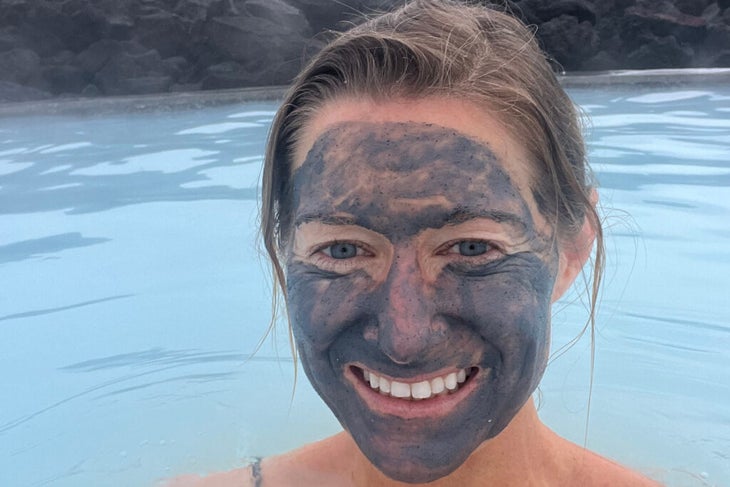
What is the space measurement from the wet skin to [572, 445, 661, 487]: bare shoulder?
55 cm

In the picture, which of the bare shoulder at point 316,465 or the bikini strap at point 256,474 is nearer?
the bare shoulder at point 316,465

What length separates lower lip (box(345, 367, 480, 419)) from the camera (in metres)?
1.59

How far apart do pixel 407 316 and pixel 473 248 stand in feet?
0.70

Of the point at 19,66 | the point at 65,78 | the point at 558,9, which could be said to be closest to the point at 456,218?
the point at 65,78

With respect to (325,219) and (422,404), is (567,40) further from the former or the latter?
(422,404)

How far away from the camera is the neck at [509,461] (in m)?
1.92

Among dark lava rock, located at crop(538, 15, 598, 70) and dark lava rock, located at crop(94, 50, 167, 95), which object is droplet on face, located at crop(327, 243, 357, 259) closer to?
dark lava rock, located at crop(94, 50, 167, 95)

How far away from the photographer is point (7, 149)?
736 centimetres

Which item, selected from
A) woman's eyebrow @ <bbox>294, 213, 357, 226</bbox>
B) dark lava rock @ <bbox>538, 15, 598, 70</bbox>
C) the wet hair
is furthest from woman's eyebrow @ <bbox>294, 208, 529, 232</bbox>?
dark lava rock @ <bbox>538, 15, 598, 70</bbox>

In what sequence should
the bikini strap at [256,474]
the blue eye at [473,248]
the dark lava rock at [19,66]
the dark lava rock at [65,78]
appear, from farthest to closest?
1. the dark lava rock at [65,78]
2. the dark lava rock at [19,66]
3. the bikini strap at [256,474]
4. the blue eye at [473,248]

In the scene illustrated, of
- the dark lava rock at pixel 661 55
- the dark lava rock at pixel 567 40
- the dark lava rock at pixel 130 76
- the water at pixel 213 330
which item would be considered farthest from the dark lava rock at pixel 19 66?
the dark lava rock at pixel 661 55

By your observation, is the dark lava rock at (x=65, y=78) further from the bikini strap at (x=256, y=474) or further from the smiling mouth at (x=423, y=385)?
the smiling mouth at (x=423, y=385)

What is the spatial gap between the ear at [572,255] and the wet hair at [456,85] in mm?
28

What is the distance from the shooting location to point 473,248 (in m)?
1.62
